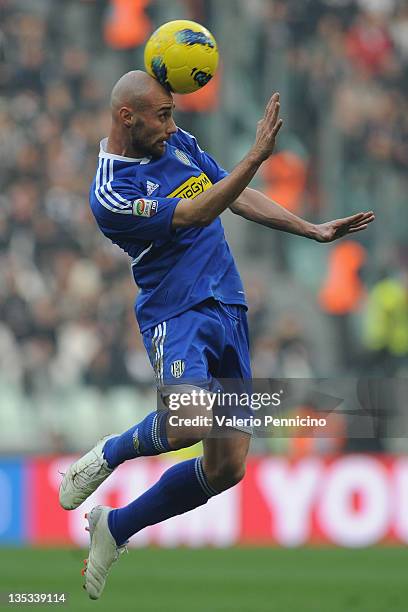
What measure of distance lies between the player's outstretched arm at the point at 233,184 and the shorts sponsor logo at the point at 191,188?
0.68 ft

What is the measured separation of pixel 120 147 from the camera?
6.47m

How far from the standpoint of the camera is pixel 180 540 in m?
12.5

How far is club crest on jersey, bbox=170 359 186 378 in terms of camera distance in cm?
638

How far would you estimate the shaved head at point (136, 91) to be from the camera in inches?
248

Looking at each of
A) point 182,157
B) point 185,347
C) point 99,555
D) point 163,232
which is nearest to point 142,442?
point 185,347

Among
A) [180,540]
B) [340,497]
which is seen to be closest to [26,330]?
[180,540]

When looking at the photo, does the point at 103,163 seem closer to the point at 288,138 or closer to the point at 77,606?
the point at 77,606

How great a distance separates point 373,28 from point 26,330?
5.20 metres

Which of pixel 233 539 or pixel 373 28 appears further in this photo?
pixel 373 28

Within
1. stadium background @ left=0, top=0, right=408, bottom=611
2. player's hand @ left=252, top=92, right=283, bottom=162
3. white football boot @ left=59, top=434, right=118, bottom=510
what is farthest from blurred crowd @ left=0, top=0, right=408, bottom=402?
player's hand @ left=252, top=92, right=283, bottom=162

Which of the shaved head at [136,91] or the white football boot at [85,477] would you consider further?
the white football boot at [85,477]

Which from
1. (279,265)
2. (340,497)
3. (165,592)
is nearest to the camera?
(165,592)

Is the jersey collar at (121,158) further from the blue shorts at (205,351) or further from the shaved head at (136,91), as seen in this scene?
the blue shorts at (205,351)

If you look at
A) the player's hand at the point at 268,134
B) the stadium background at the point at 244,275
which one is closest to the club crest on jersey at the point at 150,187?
the player's hand at the point at 268,134
